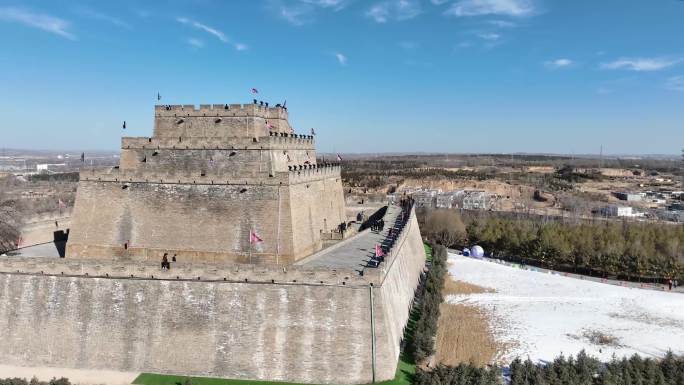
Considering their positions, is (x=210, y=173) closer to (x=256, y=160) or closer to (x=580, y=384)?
(x=256, y=160)

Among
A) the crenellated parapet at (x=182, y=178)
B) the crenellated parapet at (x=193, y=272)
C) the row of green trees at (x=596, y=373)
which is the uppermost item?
the crenellated parapet at (x=182, y=178)

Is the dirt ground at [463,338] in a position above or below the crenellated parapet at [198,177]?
below

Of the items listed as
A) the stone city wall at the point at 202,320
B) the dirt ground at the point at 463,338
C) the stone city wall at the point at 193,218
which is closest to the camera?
Answer: the stone city wall at the point at 202,320

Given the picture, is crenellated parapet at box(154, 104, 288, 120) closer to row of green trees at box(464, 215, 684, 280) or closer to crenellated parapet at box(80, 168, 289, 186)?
crenellated parapet at box(80, 168, 289, 186)

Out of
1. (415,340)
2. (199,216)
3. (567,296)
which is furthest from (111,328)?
(567,296)

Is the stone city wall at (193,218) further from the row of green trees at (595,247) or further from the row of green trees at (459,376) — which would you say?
the row of green trees at (595,247)

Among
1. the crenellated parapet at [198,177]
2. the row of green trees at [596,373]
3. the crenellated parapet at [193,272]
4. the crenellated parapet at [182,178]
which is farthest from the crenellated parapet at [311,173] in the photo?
the row of green trees at [596,373]

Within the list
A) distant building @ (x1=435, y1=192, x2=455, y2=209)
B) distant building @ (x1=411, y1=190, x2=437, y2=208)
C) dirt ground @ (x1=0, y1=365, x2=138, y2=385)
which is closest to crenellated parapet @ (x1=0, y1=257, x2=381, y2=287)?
dirt ground @ (x1=0, y1=365, x2=138, y2=385)
